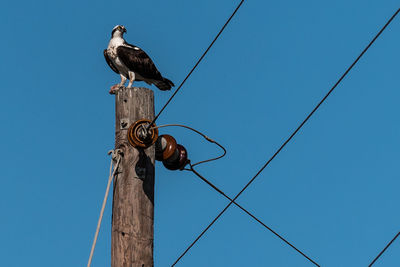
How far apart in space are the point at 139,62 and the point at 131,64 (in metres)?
0.12

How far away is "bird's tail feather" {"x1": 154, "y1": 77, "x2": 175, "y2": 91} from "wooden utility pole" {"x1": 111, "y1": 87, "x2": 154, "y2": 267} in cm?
280

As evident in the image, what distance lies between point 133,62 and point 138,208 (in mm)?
3099

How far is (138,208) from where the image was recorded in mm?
6141

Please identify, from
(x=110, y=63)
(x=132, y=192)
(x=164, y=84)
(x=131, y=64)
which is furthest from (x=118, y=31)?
(x=132, y=192)

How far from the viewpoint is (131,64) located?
889cm

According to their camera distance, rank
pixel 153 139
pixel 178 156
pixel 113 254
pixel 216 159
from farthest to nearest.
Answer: pixel 216 159 → pixel 178 156 → pixel 153 139 → pixel 113 254

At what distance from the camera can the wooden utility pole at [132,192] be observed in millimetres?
6012

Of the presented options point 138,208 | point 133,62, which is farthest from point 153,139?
point 133,62

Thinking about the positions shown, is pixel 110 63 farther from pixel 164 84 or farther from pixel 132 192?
pixel 132 192

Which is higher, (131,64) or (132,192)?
(131,64)

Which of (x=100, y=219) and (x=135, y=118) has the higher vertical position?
(x=135, y=118)

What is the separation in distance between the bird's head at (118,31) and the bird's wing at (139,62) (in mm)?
955

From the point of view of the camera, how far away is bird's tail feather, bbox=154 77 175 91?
943cm

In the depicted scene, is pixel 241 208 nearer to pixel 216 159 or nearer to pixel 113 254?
pixel 216 159
